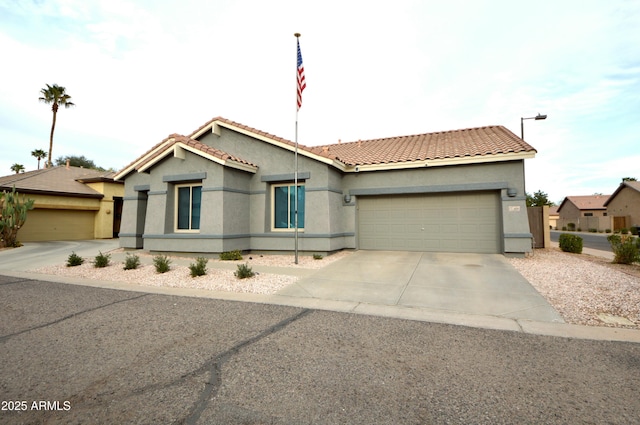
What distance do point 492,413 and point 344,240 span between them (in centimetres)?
1038

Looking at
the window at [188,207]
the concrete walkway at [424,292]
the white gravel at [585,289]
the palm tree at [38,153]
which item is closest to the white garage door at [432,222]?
the concrete walkway at [424,292]

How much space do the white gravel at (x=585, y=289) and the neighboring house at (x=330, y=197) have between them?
2010mm

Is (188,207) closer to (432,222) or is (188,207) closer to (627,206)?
(432,222)

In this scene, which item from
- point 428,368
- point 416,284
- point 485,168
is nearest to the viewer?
point 428,368

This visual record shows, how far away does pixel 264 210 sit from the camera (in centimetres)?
1263

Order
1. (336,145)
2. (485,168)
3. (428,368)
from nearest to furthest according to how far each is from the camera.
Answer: (428,368)
(485,168)
(336,145)

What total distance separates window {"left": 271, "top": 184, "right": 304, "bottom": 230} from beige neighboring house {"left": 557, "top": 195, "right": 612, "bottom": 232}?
47.4 m

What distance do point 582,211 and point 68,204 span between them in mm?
69885

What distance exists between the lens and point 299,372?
3.38 meters

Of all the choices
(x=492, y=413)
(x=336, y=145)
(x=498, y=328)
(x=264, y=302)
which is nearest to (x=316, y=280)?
(x=264, y=302)

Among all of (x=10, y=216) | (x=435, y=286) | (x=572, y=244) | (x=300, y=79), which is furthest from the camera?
(x=10, y=216)

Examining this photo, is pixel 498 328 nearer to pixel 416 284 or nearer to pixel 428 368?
pixel 428 368

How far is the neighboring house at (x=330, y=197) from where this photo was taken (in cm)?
1150

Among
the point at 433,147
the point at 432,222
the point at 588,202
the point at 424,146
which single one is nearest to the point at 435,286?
the point at 432,222
